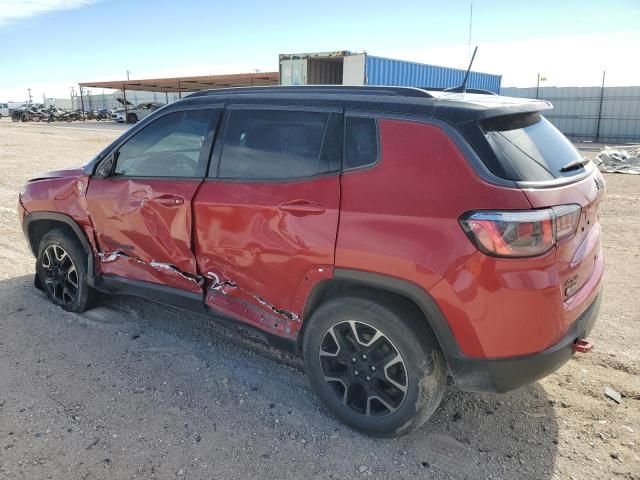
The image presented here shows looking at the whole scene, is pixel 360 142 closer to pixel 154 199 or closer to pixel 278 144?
pixel 278 144

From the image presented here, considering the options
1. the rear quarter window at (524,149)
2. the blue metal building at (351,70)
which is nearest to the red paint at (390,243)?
the rear quarter window at (524,149)

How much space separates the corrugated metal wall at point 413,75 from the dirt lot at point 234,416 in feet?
41.9

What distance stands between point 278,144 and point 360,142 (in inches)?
22.6

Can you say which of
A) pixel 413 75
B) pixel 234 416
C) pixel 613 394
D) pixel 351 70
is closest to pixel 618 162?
pixel 413 75

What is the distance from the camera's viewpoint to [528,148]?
2.48 metres

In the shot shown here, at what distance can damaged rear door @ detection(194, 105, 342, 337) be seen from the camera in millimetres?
2705

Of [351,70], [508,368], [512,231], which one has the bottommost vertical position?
[508,368]

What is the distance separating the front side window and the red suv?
0.6 inches

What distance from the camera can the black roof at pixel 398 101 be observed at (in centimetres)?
244

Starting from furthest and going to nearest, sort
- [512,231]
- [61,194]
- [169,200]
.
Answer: [61,194]
[169,200]
[512,231]

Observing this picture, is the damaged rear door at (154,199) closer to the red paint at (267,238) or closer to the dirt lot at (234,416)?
the red paint at (267,238)

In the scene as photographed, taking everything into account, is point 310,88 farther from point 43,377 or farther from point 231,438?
point 43,377

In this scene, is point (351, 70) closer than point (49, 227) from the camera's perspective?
No

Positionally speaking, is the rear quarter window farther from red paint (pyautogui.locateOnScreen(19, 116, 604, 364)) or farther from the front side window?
the front side window
